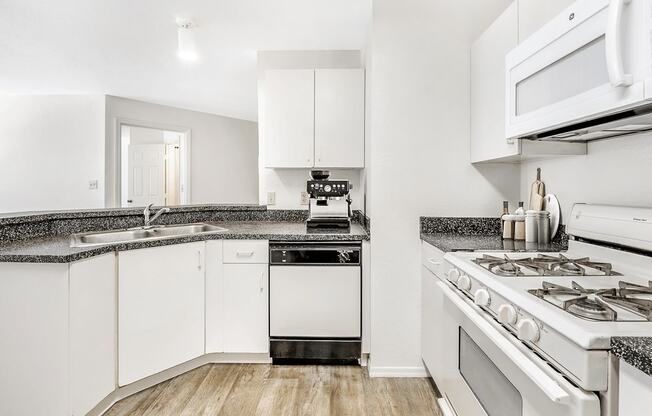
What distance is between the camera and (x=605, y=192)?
161 centimetres

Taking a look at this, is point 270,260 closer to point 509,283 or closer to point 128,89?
point 509,283

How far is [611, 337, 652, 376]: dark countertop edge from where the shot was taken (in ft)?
2.16

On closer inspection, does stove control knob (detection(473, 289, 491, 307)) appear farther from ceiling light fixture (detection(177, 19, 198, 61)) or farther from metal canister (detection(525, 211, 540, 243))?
ceiling light fixture (detection(177, 19, 198, 61))

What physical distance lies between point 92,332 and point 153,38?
2.30m

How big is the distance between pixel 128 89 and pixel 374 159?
12.0 feet

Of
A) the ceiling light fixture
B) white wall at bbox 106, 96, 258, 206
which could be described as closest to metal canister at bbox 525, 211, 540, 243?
the ceiling light fixture

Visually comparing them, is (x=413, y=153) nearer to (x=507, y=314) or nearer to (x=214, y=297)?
(x=507, y=314)

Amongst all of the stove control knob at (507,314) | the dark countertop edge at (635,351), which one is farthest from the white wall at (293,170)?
the dark countertop edge at (635,351)

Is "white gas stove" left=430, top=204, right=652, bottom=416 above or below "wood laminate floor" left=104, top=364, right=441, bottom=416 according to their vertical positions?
above

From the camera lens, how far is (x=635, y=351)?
690 mm

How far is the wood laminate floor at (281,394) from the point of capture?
78.0 inches

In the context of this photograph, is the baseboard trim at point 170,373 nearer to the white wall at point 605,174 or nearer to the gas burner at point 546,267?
the gas burner at point 546,267

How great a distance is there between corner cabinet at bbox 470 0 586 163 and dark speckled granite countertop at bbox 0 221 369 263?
862 millimetres

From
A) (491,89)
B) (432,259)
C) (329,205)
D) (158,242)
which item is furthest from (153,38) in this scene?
(432,259)
